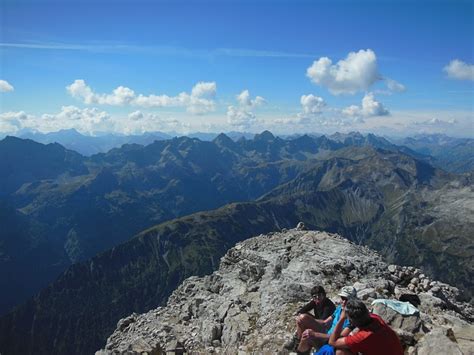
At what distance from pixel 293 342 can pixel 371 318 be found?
25.8ft

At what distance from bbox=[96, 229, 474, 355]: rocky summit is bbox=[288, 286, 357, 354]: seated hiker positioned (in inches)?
111

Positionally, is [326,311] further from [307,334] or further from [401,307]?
[401,307]

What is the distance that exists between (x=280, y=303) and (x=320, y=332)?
985 centimetres

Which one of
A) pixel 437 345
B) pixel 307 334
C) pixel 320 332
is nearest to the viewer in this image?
pixel 437 345

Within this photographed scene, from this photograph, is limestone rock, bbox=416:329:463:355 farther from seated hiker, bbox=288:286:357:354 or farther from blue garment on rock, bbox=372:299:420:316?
seated hiker, bbox=288:286:357:354

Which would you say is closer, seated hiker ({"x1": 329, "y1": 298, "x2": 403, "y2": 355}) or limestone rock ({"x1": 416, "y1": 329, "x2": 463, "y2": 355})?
seated hiker ({"x1": 329, "y1": 298, "x2": 403, "y2": 355})

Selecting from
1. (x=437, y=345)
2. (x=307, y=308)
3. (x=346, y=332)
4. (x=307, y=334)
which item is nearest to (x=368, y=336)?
(x=346, y=332)

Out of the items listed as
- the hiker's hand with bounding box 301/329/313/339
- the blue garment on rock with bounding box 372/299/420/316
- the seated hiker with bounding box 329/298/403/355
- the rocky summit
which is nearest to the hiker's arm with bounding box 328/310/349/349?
the seated hiker with bounding box 329/298/403/355

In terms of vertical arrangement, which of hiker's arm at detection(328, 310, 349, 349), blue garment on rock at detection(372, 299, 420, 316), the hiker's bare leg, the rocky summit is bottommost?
the rocky summit

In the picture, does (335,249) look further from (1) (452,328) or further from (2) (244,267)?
(1) (452,328)

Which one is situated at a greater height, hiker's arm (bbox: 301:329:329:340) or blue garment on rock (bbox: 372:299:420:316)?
blue garment on rock (bbox: 372:299:420:316)

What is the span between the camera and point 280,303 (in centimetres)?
2953

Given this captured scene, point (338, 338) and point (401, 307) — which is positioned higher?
point (338, 338)

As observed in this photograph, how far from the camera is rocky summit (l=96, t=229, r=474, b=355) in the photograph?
20.5m
